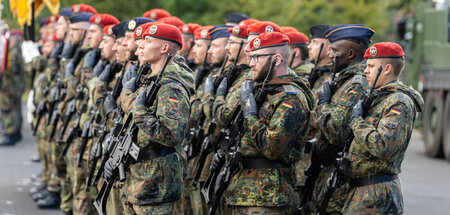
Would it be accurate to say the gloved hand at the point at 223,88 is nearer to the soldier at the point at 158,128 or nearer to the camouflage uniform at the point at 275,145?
the soldier at the point at 158,128

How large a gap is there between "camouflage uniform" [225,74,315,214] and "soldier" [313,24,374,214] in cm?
28

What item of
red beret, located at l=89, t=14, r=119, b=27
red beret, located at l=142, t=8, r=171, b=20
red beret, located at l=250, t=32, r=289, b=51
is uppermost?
red beret, located at l=250, t=32, r=289, b=51

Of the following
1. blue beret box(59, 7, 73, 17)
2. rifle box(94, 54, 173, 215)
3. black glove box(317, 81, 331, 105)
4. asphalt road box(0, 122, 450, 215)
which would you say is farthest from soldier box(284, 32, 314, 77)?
blue beret box(59, 7, 73, 17)

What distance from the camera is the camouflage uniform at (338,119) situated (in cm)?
554

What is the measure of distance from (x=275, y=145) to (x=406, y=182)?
23.9 ft

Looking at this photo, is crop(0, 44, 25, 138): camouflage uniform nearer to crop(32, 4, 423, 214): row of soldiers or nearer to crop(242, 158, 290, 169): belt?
crop(32, 4, 423, 214): row of soldiers

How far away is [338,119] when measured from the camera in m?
5.51

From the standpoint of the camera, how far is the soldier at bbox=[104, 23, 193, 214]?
5.11 metres

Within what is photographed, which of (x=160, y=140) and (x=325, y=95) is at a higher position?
(x=325, y=95)

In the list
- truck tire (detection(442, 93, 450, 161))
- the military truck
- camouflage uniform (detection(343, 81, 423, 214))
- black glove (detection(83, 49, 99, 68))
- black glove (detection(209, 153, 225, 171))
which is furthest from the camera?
the military truck

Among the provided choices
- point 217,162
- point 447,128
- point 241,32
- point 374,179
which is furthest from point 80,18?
point 447,128

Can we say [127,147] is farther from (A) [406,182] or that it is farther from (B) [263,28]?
(A) [406,182]

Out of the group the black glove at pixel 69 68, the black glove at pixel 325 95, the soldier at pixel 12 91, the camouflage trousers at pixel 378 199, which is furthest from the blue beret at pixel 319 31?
the soldier at pixel 12 91

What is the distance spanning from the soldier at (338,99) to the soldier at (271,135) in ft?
0.92
